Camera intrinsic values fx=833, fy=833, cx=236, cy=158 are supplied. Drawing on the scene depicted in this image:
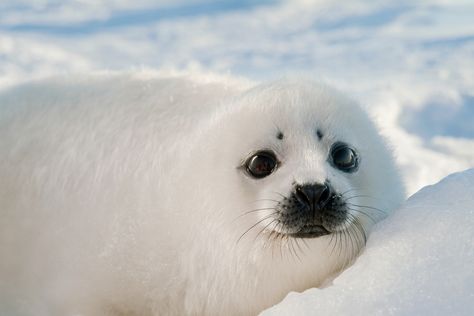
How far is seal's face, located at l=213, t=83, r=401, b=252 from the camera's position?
4.21m

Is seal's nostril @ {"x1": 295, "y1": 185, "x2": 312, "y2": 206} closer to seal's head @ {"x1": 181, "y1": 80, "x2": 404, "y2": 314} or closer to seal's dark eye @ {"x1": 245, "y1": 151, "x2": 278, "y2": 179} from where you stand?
seal's head @ {"x1": 181, "y1": 80, "x2": 404, "y2": 314}

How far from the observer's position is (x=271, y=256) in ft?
14.9

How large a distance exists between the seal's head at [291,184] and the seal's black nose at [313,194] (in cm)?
1

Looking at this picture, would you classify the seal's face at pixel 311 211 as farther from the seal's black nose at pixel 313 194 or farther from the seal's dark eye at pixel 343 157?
the seal's dark eye at pixel 343 157

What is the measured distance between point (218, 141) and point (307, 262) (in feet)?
2.76

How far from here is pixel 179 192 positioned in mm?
4938

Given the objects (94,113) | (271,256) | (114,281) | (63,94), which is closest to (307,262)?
(271,256)

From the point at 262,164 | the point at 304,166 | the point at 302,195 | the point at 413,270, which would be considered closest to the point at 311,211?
the point at 302,195

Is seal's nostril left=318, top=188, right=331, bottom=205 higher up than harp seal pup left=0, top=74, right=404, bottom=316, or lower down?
lower down

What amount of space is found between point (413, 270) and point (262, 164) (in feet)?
3.42

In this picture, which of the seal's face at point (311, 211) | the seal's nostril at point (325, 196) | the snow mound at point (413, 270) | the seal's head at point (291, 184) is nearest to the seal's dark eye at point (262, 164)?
the seal's head at point (291, 184)

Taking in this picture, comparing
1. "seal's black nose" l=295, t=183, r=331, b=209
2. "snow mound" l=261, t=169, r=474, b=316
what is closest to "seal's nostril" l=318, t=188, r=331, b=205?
"seal's black nose" l=295, t=183, r=331, b=209

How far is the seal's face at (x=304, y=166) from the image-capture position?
166 inches

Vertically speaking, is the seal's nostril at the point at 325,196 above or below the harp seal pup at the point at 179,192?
below
